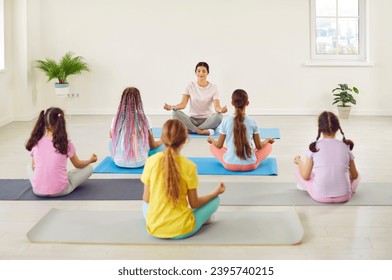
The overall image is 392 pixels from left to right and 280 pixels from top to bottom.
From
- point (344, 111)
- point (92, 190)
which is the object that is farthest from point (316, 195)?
point (344, 111)

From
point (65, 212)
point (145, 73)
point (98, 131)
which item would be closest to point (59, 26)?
point (145, 73)

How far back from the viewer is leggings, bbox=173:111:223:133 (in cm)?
740

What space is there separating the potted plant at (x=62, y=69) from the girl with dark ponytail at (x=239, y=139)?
3.93 m

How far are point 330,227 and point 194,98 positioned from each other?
148 inches

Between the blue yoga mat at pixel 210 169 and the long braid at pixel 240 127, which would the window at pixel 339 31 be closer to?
the blue yoga mat at pixel 210 169

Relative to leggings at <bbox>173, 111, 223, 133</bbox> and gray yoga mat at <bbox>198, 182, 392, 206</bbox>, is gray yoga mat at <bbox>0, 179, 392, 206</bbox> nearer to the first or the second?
gray yoga mat at <bbox>198, 182, 392, 206</bbox>

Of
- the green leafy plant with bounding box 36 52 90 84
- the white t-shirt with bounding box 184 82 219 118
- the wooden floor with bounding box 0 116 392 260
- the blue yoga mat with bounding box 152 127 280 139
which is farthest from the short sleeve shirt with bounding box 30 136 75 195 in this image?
the green leafy plant with bounding box 36 52 90 84

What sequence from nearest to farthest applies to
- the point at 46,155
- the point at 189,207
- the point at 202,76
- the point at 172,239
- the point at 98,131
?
the point at 172,239 → the point at 189,207 → the point at 46,155 → the point at 202,76 → the point at 98,131

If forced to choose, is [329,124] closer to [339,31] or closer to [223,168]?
[223,168]

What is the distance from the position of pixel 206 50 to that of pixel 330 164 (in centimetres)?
512

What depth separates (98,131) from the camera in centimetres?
781

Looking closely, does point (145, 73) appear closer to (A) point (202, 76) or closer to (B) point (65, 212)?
(A) point (202, 76)

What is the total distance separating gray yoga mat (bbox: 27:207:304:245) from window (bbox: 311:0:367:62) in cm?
546

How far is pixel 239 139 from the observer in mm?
5391
